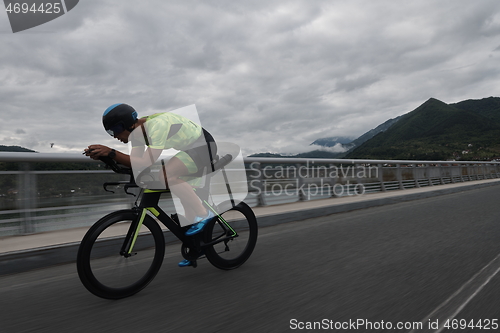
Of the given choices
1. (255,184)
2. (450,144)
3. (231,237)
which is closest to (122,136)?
(231,237)

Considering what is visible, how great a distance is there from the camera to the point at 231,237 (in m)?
4.04

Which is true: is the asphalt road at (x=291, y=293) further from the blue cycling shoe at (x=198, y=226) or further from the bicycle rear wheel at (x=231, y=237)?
the blue cycling shoe at (x=198, y=226)

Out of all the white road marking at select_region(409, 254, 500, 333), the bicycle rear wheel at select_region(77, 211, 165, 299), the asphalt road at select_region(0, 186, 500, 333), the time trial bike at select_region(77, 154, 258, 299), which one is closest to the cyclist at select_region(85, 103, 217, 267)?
the time trial bike at select_region(77, 154, 258, 299)

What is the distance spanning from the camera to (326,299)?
310cm

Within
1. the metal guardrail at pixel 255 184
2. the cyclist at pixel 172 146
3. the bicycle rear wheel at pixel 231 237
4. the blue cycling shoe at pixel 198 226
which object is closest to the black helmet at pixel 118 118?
the cyclist at pixel 172 146

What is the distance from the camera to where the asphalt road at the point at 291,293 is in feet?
8.73

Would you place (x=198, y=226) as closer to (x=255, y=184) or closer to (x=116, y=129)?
(x=116, y=129)

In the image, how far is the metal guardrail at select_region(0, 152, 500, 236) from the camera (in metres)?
5.37

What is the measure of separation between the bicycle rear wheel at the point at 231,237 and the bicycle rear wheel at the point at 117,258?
574 millimetres

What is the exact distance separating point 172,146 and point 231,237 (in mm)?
1254

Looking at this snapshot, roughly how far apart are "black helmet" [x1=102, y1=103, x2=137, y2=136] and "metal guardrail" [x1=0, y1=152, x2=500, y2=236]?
2.75ft

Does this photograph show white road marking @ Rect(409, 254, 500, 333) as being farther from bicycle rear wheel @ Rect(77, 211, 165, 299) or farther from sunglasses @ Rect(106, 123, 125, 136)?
sunglasses @ Rect(106, 123, 125, 136)

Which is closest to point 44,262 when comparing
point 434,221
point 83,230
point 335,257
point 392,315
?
point 83,230

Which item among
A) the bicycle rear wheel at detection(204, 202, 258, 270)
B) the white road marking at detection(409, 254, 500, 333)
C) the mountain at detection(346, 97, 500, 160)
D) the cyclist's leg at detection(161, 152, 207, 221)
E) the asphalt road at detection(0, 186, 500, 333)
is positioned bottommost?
the white road marking at detection(409, 254, 500, 333)
